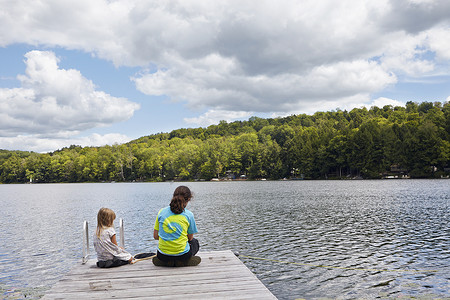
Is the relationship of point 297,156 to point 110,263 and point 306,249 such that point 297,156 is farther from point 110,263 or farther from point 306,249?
point 110,263

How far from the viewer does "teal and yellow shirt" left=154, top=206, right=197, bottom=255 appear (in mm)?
7289

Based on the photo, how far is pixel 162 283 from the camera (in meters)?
6.55

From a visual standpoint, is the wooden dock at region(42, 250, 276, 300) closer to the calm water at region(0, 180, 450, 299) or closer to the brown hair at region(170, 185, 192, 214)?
the brown hair at region(170, 185, 192, 214)

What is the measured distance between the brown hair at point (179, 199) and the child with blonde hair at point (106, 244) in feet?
5.89

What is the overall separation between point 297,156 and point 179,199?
414ft

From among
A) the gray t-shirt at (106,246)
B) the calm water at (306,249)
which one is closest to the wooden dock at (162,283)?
the gray t-shirt at (106,246)

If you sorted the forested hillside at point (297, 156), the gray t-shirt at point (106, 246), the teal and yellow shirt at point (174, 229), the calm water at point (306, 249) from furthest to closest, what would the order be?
the forested hillside at point (297, 156)
the calm water at point (306, 249)
the gray t-shirt at point (106, 246)
the teal and yellow shirt at point (174, 229)

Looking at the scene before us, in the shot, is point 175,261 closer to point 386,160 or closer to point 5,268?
point 5,268

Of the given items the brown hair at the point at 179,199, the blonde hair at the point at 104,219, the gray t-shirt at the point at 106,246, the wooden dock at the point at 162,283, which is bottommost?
the wooden dock at the point at 162,283

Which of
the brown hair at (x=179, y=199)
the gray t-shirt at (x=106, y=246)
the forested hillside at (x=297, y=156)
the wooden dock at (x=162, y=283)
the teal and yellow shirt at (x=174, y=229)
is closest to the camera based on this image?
the wooden dock at (x=162, y=283)

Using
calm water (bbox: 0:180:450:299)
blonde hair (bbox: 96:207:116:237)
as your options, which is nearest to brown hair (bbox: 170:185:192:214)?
blonde hair (bbox: 96:207:116:237)

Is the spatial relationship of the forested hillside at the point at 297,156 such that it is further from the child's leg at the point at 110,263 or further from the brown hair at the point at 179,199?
the child's leg at the point at 110,263

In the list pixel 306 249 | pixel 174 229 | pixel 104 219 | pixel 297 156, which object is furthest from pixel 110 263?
pixel 297 156

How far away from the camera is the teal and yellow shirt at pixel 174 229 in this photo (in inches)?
287
